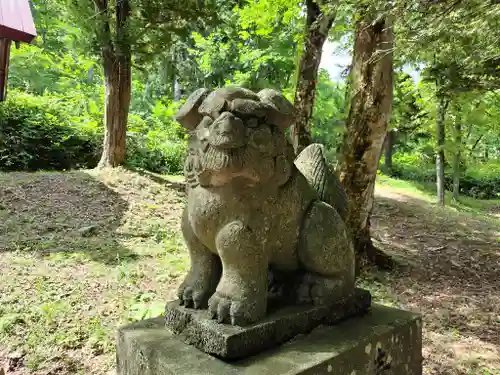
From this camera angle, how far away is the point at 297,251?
185 centimetres

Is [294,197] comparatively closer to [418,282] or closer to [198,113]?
[198,113]

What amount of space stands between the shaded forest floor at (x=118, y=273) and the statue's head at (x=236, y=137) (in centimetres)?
187

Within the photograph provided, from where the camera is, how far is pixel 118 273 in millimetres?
4027

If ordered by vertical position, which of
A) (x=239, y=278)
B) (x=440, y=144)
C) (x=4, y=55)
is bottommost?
(x=239, y=278)

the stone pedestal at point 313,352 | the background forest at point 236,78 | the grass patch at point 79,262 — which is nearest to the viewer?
the stone pedestal at point 313,352

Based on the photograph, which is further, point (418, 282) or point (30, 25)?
point (30, 25)

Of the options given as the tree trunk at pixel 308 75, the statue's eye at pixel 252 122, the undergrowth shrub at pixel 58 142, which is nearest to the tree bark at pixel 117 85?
the undergrowth shrub at pixel 58 142

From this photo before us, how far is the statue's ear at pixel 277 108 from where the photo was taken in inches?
64.8

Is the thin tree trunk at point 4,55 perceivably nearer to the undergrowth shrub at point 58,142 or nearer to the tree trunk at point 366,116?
the undergrowth shrub at point 58,142

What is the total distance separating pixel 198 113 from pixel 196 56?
14432mm

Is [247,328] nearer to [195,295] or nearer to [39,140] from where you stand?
[195,295]

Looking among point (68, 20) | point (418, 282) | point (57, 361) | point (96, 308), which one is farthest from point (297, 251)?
point (68, 20)

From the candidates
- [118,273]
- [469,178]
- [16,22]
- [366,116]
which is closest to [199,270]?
[118,273]

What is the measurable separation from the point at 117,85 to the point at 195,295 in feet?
22.0
